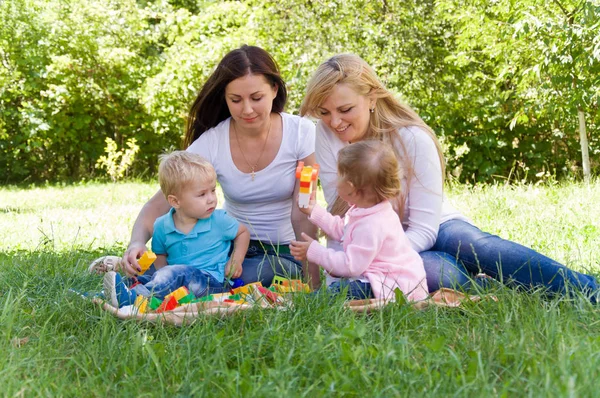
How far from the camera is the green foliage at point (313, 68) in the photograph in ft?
25.6

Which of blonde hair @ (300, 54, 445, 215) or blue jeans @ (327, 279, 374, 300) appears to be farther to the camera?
blonde hair @ (300, 54, 445, 215)

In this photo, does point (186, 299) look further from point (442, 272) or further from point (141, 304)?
point (442, 272)

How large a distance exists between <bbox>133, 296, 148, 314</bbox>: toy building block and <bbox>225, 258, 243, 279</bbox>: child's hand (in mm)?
562

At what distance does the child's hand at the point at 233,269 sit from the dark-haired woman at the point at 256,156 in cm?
12

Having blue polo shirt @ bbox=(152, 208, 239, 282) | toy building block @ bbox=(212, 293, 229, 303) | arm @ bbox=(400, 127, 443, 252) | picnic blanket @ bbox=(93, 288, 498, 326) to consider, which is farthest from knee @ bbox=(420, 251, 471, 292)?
blue polo shirt @ bbox=(152, 208, 239, 282)

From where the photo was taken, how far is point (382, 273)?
316 centimetres

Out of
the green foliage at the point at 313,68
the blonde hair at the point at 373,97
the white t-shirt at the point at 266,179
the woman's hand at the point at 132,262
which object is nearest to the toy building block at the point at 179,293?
the woman's hand at the point at 132,262

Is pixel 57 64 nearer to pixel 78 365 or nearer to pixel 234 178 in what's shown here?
pixel 234 178

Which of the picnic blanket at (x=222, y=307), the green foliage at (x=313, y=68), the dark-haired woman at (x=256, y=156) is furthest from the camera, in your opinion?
the green foliage at (x=313, y=68)

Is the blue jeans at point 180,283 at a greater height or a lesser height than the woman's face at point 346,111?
lesser

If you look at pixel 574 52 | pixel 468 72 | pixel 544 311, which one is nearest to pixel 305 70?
pixel 468 72

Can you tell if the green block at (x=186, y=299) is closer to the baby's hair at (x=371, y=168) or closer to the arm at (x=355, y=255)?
the arm at (x=355, y=255)

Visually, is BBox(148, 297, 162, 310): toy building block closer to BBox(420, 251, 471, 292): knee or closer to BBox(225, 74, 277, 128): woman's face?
BBox(225, 74, 277, 128): woman's face

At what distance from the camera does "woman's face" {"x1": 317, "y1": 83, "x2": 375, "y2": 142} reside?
337 cm
